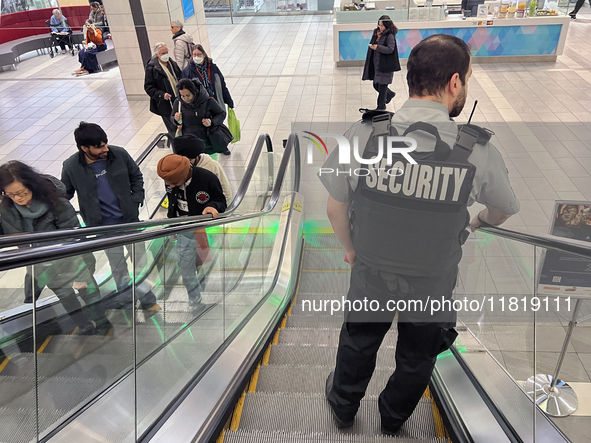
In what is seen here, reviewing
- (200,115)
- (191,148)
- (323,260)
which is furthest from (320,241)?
(191,148)

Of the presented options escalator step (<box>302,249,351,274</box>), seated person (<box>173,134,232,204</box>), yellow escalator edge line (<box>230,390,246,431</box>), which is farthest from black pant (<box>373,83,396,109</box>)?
yellow escalator edge line (<box>230,390,246,431</box>)

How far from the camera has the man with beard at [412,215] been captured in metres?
1.61

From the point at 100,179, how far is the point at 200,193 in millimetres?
771

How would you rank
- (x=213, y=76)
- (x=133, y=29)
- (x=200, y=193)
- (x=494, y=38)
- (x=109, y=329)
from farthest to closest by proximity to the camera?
(x=494, y=38), (x=133, y=29), (x=213, y=76), (x=200, y=193), (x=109, y=329)

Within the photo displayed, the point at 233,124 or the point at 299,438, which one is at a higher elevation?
the point at 299,438

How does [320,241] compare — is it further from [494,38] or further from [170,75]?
[494,38]

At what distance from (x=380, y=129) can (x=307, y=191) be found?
441 cm

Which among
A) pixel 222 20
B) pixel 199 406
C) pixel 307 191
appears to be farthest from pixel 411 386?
pixel 222 20

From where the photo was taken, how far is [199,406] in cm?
212

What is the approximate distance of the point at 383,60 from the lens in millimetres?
7020

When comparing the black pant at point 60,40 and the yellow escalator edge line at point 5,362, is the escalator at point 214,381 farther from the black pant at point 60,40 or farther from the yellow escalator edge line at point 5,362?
the black pant at point 60,40

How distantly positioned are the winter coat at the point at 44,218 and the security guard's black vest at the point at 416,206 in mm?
1932

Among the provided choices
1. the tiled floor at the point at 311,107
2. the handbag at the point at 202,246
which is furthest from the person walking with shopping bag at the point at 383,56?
the handbag at the point at 202,246

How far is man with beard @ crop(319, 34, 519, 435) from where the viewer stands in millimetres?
1612
